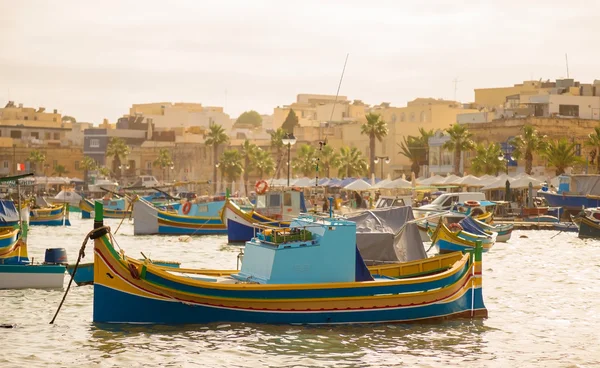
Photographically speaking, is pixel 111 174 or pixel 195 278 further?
pixel 111 174

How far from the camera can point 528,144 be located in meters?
80.2

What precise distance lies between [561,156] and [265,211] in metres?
32.2

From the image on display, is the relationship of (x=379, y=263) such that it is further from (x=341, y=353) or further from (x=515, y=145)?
(x=515, y=145)

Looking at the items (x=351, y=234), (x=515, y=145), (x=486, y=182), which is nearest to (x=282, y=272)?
(x=351, y=234)

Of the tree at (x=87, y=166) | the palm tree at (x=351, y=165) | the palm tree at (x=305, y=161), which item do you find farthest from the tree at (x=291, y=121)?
the palm tree at (x=351, y=165)

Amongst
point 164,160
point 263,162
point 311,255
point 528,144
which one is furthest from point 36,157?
point 311,255

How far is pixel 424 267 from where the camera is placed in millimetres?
27391

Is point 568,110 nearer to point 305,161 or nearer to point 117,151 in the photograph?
point 305,161

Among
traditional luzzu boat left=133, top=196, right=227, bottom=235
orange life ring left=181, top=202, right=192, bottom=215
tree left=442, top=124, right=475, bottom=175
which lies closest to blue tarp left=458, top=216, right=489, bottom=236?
traditional luzzu boat left=133, top=196, right=227, bottom=235

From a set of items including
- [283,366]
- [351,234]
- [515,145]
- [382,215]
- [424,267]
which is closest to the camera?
[283,366]

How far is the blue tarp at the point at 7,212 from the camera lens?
45.6 m

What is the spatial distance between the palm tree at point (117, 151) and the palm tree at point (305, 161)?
3107 centimetres

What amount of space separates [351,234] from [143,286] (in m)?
4.74

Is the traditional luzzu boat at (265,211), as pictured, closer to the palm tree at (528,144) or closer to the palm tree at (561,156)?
the palm tree at (561,156)
